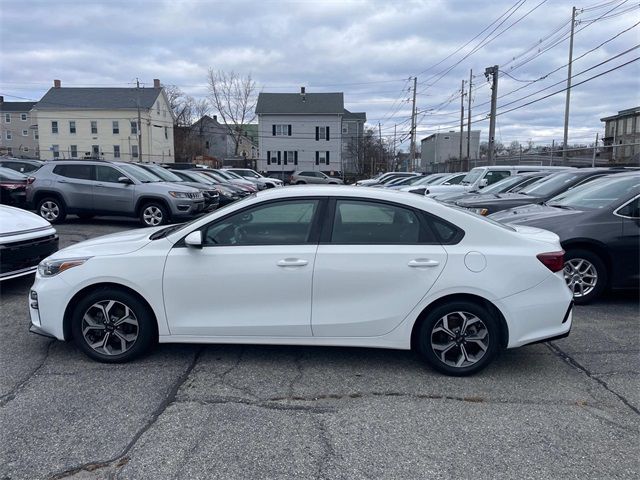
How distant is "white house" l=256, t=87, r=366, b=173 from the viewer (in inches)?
2288

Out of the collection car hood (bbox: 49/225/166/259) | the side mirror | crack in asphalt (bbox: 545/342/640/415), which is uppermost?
the side mirror

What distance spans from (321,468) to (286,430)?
1.49ft

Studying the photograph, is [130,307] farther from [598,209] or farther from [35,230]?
[598,209]

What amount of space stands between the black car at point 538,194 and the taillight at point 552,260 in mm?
4601

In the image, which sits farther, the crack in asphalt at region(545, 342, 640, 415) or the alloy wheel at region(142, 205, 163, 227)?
the alloy wheel at region(142, 205, 163, 227)

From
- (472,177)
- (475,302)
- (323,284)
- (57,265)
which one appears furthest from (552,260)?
(472,177)

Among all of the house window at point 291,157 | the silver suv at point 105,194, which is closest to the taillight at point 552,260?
the silver suv at point 105,194

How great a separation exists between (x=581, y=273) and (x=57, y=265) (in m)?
5.76

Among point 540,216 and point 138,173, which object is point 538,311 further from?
point 138,173

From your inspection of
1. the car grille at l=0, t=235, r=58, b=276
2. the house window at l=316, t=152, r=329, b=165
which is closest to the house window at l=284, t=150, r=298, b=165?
the house window at l=316, t=152, r=329, b=165

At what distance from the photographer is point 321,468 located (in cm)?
288

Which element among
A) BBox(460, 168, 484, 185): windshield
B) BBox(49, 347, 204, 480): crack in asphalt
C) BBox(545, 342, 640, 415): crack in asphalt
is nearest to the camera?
BBox(49, 347, 204, 480): crack in asphalt

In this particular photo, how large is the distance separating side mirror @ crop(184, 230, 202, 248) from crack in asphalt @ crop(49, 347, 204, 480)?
1.06 m

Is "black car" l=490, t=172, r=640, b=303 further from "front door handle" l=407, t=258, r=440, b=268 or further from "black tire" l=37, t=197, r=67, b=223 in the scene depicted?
"black tire" l=37, t=197, r=67, b=223
